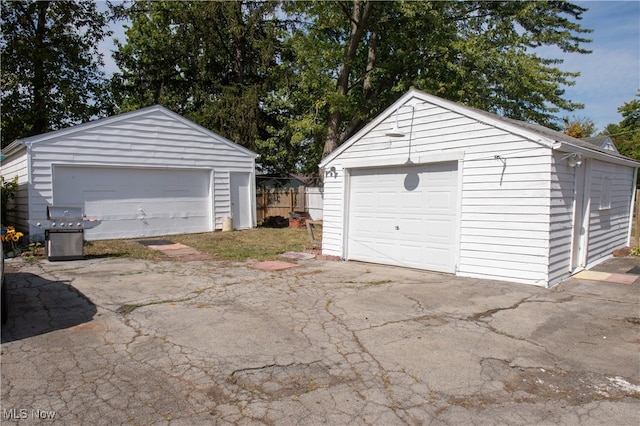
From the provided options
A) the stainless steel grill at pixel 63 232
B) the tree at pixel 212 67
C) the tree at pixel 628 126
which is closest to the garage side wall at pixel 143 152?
the stainless steel grill at pixel 63 232

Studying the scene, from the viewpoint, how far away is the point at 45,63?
19828 millimetres

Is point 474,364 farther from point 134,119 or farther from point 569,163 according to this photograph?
point 134,119

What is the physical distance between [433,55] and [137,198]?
13.8 m

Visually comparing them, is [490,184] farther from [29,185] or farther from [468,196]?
[29,185]

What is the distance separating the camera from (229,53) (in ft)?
75.5

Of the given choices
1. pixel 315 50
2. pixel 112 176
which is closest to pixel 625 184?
pixel 315 50

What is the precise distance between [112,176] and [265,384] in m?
11.2

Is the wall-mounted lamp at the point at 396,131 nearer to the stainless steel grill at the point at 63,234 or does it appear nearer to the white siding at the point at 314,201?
the stainless steel grill at the point at 63,234

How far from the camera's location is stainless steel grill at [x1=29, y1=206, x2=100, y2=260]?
8.84 metres

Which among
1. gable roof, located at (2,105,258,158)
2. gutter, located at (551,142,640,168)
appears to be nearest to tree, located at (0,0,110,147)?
gable roof, located at (2,105,258,158)

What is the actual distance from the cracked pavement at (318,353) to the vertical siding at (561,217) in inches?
16.5

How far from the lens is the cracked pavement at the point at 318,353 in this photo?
10.2 ft

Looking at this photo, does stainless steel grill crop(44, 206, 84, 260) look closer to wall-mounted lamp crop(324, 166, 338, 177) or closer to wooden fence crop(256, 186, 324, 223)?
wall-mounted lamp crop(324, 166, 338, 177)

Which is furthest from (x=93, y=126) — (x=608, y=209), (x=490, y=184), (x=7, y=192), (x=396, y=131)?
(x=608, y=209)
